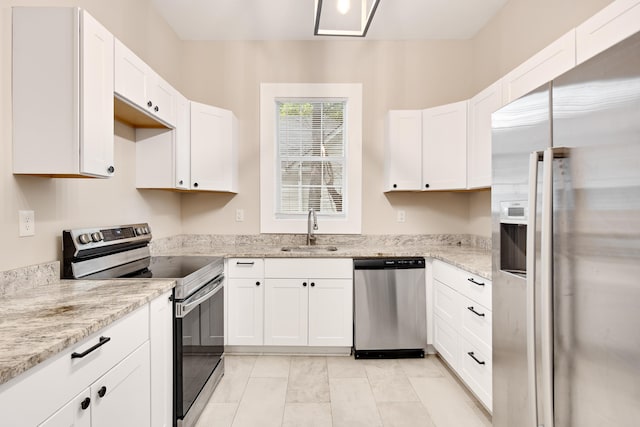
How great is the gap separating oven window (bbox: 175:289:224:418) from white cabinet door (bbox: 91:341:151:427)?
287 millimetres

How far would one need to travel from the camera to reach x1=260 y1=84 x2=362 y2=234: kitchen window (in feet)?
11.7

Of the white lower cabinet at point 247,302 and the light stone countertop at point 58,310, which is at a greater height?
the light stone countertop at point 58,310

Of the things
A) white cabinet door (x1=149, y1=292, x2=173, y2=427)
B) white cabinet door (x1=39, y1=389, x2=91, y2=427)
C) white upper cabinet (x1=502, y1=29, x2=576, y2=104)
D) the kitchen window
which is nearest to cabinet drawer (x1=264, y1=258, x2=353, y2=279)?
the kitchen window

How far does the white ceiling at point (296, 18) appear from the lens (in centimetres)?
296

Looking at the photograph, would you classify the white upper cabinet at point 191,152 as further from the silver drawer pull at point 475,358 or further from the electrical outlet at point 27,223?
the silver drawer pull at point 475,358

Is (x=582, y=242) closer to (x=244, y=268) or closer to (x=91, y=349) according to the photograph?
(x=91, y=349)

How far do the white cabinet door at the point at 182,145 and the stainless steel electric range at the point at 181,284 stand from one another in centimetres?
49

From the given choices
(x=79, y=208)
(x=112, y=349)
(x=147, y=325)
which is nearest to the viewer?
(x=112, y=349)

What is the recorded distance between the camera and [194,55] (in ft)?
11.7

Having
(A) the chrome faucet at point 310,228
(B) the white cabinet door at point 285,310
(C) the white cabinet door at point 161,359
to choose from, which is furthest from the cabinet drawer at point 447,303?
(C) the white cabinet door at point 161,359

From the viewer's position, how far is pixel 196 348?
2111 millimetres

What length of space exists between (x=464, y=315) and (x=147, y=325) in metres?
1.95

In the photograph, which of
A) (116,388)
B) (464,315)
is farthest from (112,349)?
(464,315)

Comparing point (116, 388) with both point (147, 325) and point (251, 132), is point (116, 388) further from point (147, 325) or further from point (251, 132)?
point (251, 132)
